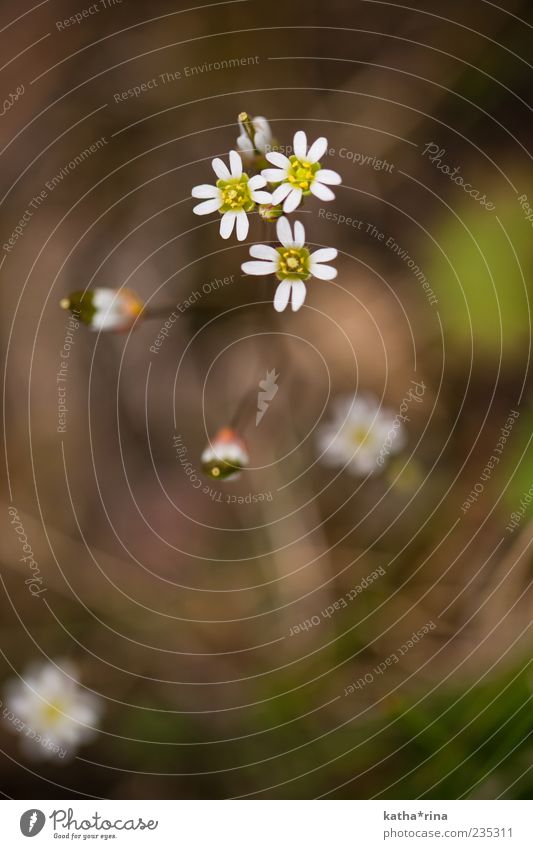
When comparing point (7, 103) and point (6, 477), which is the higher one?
point (7, 103)

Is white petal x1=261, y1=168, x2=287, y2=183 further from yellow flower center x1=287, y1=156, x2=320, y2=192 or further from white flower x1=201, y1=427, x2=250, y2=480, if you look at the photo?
white flower x1=201, y1=427, x2=250, y2=480

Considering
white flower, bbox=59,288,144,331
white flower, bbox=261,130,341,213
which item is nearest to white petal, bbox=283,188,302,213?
white flower, bbox=261,130,341,213

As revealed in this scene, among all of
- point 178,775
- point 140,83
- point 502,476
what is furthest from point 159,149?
point 178,775

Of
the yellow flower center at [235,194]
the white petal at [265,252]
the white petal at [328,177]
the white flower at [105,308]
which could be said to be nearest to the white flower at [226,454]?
the white flower at [105,308]

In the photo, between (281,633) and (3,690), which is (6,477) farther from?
(281,633)

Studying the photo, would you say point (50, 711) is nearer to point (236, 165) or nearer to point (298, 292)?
point (298, 292)
